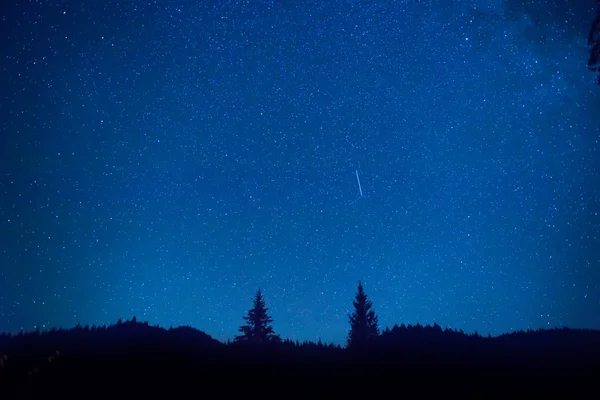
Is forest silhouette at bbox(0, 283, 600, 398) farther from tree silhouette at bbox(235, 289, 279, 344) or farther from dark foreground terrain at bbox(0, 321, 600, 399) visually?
tree silhouette at bbox(235, 289, 279, 344)

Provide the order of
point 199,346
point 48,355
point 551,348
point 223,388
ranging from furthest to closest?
point 199,346
point 551,348
point 48,355
point 223,388

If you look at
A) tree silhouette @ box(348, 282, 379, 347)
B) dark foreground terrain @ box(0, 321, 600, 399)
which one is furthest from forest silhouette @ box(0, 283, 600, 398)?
tree silhouette @ box(348, 282, 379, 347)

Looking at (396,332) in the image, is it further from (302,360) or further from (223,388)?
(223,388)

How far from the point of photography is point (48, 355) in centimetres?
1293

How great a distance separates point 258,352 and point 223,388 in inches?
146

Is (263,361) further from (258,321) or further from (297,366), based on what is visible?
(258,321)

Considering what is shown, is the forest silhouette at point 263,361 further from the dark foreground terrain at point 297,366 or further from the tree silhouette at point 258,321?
the tree silhouette at point 258,321

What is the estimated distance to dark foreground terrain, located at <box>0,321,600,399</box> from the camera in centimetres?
1009

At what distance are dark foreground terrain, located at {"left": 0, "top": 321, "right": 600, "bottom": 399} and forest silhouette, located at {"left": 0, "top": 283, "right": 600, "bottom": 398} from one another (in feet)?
0.10

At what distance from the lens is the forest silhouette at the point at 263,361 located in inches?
413

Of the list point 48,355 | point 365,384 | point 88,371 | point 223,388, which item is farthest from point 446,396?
point 48,355

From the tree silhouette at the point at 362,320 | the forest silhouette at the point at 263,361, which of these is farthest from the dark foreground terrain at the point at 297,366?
the tree silhouette at the point at 362,320

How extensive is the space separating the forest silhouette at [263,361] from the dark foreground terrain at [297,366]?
1.3 inches

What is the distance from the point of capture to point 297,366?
12.5m
